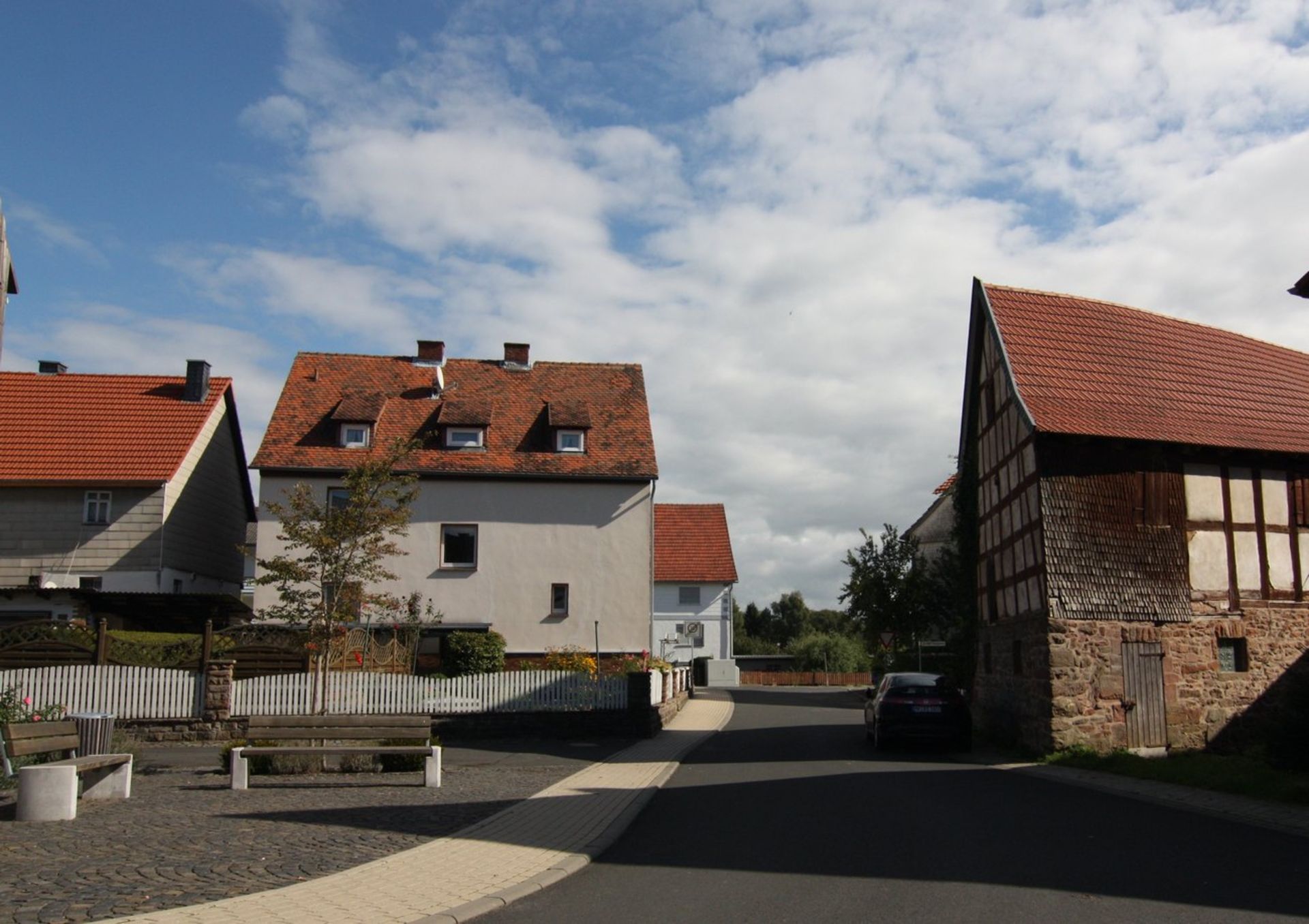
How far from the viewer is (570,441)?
3562 cm

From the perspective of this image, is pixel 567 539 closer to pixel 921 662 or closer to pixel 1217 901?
pixel 921 662

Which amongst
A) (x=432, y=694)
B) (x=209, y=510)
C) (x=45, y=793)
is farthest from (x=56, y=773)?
(x=209, y=510)

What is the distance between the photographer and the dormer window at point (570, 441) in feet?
116

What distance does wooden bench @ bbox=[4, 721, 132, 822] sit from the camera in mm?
11102

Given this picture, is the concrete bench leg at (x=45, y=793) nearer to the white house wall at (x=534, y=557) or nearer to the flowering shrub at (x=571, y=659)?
the flowering shrub at (x=571, y=659)

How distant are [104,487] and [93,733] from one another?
66.8 feet

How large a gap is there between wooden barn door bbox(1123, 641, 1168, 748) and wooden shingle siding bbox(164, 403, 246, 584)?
25.6 metres

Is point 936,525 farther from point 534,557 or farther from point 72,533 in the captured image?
point 72,533

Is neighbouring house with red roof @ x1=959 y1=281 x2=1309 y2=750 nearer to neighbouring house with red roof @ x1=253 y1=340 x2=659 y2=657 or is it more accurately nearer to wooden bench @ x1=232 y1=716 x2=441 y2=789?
wooden bench @ x1=232 y1=716 x2=441 y2=789

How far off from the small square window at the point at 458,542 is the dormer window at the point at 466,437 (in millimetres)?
2595

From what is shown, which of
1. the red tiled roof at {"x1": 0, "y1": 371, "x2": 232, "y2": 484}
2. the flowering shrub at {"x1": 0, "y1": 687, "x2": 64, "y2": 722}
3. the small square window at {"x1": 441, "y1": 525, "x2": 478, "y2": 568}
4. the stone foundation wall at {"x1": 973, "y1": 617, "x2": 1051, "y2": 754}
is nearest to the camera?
the flowering shrub at {"x1": 0, "y1": 687, "x2": 64, "y2": 722}

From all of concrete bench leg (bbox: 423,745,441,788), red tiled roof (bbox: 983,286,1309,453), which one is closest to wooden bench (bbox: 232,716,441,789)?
concrete bench leg (bbox: 423,745,441,788)

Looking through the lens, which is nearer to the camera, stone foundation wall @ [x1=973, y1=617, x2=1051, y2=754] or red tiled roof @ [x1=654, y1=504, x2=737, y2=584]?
stone foundation wall @ [x1=973, y1=617, x2=1051, y2=754]

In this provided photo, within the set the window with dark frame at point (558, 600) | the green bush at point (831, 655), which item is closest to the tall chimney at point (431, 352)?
the window with dark frame at point (558, 600)
